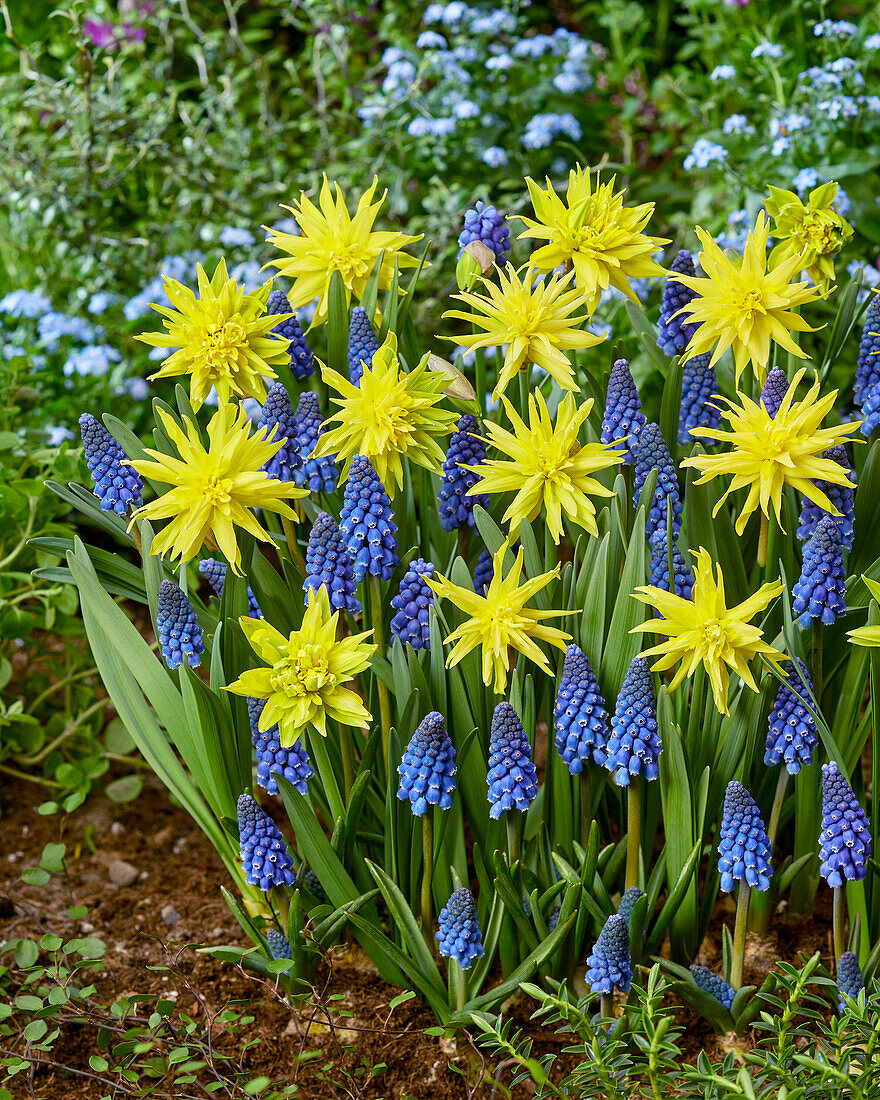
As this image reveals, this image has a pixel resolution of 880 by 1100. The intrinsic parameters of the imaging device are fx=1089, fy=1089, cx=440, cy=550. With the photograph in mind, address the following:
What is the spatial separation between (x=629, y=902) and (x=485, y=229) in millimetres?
1514

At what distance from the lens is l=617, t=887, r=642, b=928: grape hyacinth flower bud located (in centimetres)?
217

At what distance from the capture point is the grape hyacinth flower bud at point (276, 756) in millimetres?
2166

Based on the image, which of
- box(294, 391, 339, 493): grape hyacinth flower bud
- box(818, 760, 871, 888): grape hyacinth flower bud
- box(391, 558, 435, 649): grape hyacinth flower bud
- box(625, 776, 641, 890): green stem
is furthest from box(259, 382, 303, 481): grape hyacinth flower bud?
box(818, 760, 871, 888): grape hyacinth flower bud

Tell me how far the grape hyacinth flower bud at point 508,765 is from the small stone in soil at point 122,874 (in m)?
1.52

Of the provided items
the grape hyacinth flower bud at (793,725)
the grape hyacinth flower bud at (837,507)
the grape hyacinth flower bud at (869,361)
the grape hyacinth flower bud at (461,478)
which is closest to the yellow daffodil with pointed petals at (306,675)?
the grape hyacinth flower bud at (461,478)

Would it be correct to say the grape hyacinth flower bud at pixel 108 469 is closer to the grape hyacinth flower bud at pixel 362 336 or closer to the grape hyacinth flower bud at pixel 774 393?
the grape hyacinth flower bud at pixel 362 336

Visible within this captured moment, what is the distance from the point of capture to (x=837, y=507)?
2.23 meters

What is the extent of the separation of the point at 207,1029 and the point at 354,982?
438mm

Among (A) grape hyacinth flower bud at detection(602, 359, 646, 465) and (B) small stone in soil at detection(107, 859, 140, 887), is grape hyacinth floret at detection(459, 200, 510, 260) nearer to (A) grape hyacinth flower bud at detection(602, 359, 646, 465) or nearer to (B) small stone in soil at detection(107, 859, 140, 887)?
(A) grape hyacinth flower bud at detection(602, 359, 646, 465)

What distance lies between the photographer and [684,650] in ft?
6.56

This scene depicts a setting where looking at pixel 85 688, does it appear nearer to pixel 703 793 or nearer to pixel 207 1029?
pixel 207 1029

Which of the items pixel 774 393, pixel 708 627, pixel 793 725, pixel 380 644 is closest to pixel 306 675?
pixel 380 644

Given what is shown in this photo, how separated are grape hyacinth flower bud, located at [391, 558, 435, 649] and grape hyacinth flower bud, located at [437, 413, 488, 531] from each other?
15 centimetres

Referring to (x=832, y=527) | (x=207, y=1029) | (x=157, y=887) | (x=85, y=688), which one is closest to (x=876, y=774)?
(x=832, y=527)
